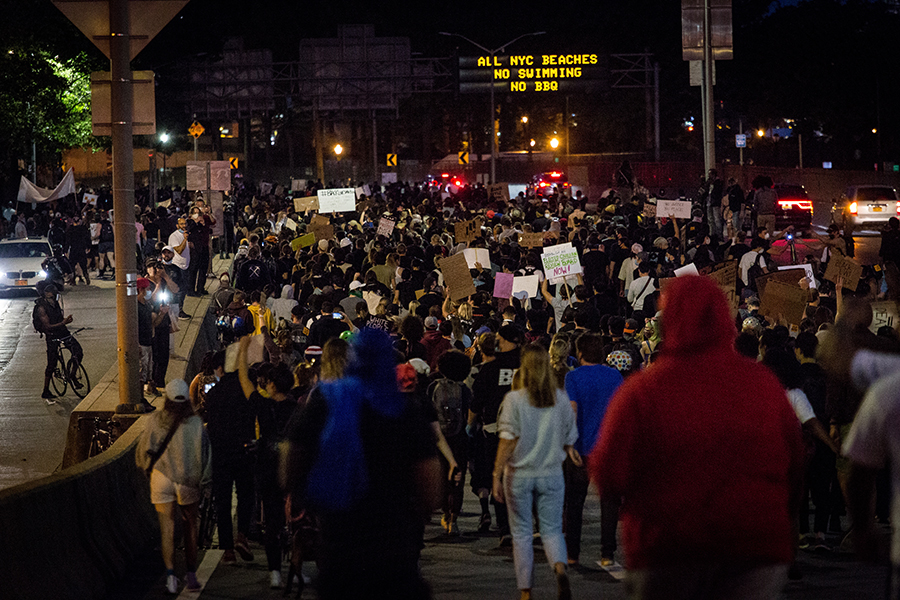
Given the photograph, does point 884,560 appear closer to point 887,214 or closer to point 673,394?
point 673,394

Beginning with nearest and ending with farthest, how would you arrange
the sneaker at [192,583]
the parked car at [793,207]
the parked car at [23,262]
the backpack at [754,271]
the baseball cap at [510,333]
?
the sneaker at [192,583] → the baseball cap at [510,333] → the backpack at [754,271] → the parked car at [23,262] → the parked car at [793,207]

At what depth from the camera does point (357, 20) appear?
79.9m

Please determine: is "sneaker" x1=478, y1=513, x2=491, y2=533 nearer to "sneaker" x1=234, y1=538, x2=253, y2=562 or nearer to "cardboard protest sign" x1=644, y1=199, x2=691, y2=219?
"sneaker" x1=234, y1=538, x2=253, y2=562

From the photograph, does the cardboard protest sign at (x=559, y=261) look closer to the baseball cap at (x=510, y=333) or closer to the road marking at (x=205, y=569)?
the baseball cap at (x=510, y=333)

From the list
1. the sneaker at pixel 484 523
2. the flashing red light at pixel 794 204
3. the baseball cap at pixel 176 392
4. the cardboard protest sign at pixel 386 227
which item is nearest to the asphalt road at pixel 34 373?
the cardboard protest sign at pixel 386 227

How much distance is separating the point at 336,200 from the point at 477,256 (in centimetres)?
953

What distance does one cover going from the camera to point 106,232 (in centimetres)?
2970

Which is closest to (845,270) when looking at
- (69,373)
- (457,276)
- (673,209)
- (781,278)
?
(781,278)

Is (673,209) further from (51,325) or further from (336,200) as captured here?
(51,325)

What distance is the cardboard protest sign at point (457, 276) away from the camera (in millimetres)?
14438

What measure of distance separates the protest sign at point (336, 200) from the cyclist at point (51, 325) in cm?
892

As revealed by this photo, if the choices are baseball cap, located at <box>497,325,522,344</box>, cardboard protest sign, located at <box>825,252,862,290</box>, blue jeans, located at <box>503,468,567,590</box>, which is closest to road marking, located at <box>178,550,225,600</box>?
blue jeans, located at <box>503,468,567,590</box>

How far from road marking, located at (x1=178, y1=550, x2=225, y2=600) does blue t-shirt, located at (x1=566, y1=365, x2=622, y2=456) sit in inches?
109

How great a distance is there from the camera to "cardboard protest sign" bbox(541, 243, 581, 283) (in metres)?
15.7
